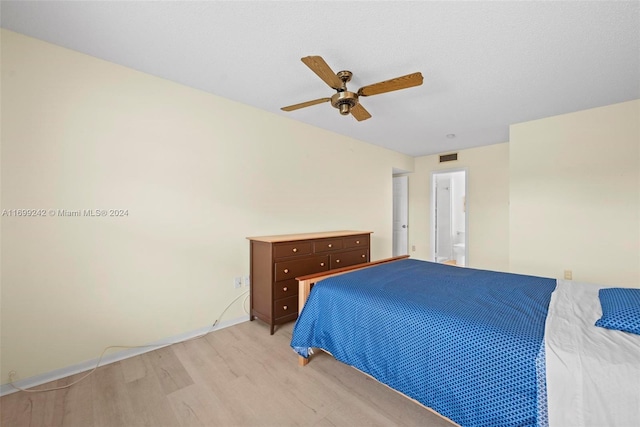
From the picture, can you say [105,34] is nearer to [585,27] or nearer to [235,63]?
[235,63]

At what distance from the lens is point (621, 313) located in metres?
1.22

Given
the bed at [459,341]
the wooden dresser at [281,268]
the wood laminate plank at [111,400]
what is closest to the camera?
the bed at [459,341]

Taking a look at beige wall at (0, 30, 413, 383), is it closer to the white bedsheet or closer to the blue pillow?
the white bedsheet

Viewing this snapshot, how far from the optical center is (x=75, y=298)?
6.44 ft

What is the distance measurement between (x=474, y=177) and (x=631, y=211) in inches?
82.2

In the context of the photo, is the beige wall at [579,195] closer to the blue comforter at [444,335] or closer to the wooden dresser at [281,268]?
the blue comforter at [444,335]

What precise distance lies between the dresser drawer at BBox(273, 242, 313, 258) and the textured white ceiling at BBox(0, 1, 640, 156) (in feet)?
5.08

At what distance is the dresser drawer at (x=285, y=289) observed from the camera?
261 centimetres

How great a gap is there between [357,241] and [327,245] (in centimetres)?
58

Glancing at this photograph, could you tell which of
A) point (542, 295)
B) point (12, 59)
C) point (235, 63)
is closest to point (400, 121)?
point (235, 63)

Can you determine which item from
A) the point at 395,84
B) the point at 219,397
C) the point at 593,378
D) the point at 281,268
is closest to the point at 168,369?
the point at 219,397

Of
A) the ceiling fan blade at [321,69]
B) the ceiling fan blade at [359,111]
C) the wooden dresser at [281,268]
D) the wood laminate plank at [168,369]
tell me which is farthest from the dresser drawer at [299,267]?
the ceiling fan blade at [321,69]

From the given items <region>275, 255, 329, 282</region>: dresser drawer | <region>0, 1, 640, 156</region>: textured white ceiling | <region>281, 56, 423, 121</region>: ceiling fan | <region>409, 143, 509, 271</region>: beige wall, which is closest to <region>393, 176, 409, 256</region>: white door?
<region>409, 143, 509, 271</region>: beige wall

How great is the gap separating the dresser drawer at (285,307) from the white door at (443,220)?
3.73 metres
